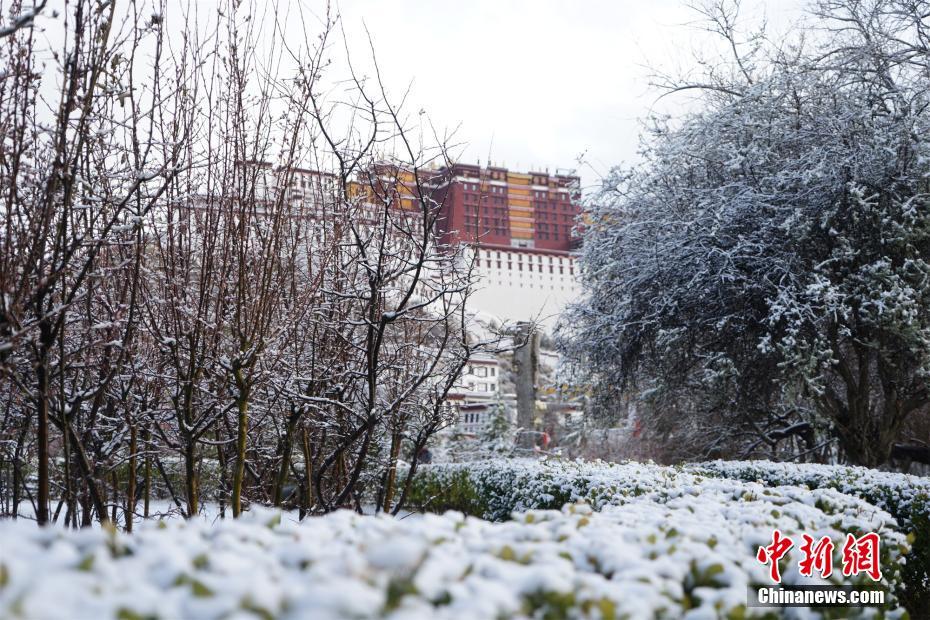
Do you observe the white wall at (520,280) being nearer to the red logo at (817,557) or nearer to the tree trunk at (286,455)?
the tree trunk at (286,455)

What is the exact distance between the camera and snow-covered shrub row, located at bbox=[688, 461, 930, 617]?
15.7ft

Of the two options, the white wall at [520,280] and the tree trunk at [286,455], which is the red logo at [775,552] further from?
the white wall at [520,280]

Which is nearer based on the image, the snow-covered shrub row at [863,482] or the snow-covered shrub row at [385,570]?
the snow-covered shrub row at [385,570]

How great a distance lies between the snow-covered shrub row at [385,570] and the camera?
121 cm

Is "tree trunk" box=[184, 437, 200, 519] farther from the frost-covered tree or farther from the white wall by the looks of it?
the white wall

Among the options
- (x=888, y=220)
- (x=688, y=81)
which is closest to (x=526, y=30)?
(x=688, y=81)

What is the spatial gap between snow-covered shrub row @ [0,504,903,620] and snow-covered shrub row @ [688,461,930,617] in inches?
116

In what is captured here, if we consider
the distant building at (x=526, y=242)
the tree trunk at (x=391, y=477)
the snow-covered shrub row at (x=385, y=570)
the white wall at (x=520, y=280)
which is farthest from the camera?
the distant building at (x=526, y=242)

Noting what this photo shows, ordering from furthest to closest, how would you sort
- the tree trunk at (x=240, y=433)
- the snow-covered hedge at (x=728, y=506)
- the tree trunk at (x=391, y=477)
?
the tree trunk at (x=391, y=477) → the tree trunk at (x=240, y=433) → the snow-covered hedge at (x=728, y=506)

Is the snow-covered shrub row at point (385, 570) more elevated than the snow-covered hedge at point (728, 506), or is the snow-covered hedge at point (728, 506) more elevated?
the snow-covered shrub row at point (385, 570)

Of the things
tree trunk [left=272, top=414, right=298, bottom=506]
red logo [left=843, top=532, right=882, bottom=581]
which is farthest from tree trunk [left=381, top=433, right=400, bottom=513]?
red logo [left=843, top=532, right=882, bottom=581]

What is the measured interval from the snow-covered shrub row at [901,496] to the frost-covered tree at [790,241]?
197 cm

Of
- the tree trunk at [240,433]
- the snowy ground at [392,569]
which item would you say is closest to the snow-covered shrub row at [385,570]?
the snowy ground at [392,569]

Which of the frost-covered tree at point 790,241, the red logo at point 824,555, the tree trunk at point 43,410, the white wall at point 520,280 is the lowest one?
the red logo at point 824,555
